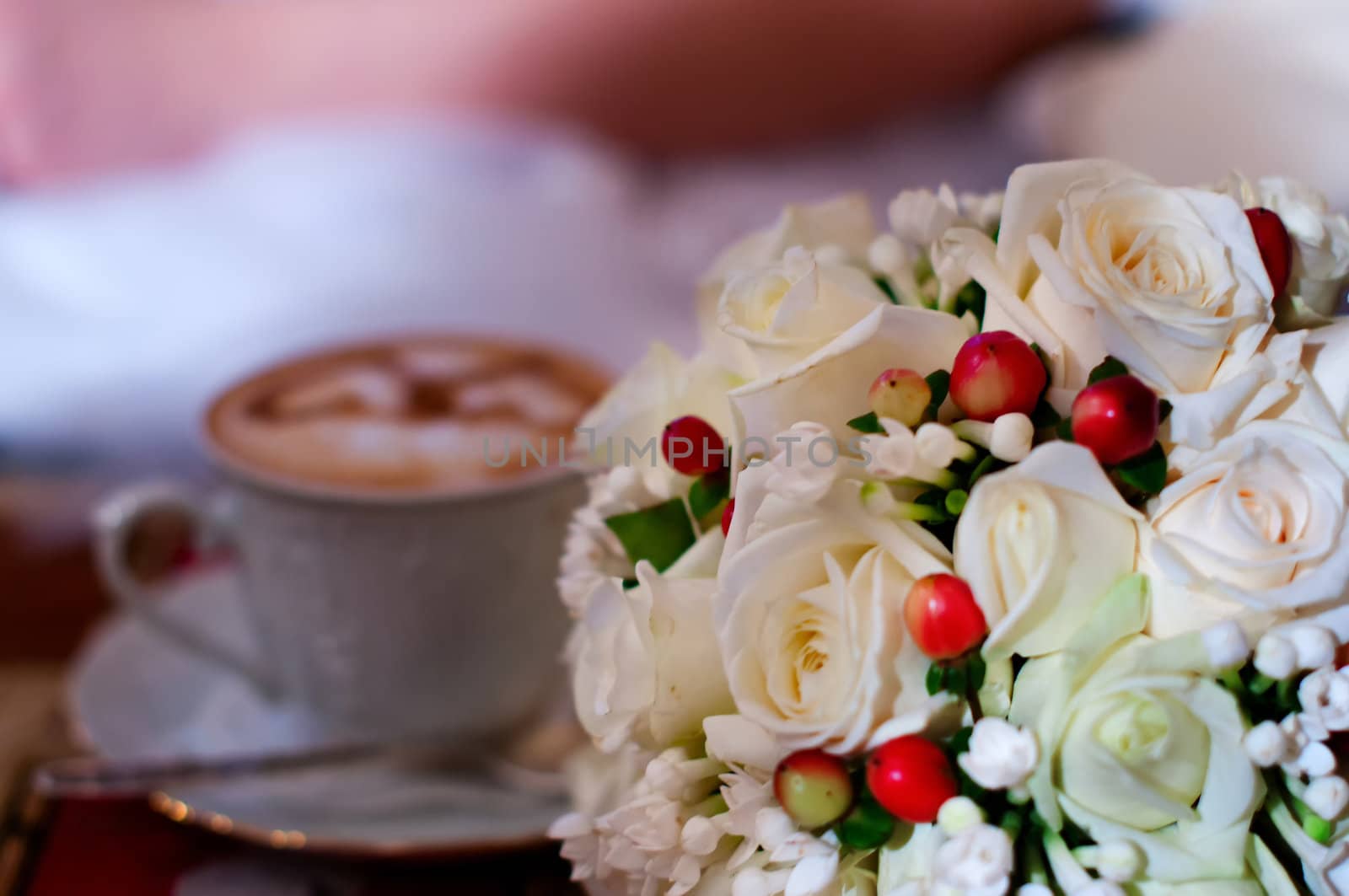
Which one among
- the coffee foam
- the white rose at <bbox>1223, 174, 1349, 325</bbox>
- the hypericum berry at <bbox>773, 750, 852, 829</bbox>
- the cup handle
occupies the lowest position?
the cup handle

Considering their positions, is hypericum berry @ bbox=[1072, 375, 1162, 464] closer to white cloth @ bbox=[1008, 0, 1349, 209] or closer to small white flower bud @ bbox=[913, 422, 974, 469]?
small white flower bud @ bbox=[913, 422, 974, 469]

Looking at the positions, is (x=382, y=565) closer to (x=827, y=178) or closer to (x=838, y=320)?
(x=838, y=320)

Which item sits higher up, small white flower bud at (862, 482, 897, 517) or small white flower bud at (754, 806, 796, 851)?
small white flower bud at (862, 482, 897, 517)

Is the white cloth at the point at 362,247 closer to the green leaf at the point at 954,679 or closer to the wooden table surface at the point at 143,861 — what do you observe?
the wooden table surface at the point at 143,861

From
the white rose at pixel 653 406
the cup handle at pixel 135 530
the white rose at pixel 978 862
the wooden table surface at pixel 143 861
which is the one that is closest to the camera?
the white rose at pixel 978 862

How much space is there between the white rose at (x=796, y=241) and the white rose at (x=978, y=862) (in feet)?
0.52

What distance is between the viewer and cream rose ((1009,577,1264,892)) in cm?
24

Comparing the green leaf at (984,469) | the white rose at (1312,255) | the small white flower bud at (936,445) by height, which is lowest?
the green leaf at (984,469)

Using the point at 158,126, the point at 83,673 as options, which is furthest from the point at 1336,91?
the point at 158,126

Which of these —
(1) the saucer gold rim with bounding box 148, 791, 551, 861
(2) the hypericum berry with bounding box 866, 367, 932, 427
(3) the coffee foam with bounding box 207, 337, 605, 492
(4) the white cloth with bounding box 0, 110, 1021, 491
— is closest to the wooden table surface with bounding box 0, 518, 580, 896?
(1) the saucer gold rim with bounding box 148, 791, 551, 861

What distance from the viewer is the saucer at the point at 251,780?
1.58ft

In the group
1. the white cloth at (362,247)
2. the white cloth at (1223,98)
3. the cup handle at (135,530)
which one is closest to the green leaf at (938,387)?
the cup handle at (135,530)

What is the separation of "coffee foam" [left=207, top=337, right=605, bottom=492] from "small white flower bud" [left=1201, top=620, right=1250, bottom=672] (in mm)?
361

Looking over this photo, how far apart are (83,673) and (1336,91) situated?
112 cm
